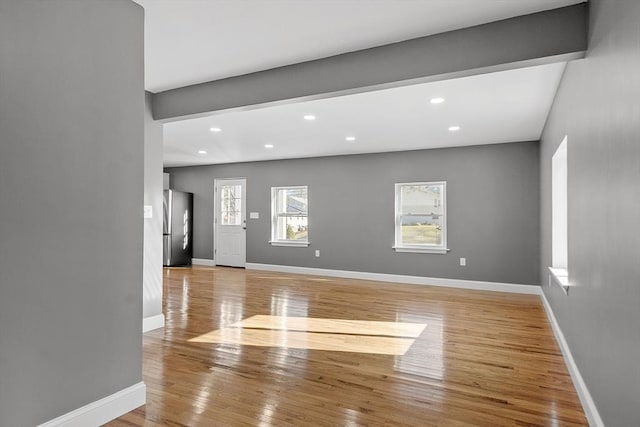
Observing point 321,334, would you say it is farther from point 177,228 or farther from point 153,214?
point 177,228

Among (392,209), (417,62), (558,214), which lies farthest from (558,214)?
(392,209)

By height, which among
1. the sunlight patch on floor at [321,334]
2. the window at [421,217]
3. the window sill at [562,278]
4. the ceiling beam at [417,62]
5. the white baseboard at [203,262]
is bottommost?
the sunlight patch on floor at [321,334]

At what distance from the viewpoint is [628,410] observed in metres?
1.52

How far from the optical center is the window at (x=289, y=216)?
8.25 meters

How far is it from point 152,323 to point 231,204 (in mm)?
5356

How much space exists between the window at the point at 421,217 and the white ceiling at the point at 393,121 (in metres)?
0.80

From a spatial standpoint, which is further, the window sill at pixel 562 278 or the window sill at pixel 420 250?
the window sill at pixel 420 250

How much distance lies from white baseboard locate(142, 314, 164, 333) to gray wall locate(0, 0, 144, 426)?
165cm

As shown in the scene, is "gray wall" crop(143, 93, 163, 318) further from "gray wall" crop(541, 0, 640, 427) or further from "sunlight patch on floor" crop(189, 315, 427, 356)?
"gray wall" crop(541, 0, 640, 427)

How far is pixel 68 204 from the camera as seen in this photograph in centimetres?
204

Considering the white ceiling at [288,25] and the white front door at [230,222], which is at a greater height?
the white ceiling at [288,25]

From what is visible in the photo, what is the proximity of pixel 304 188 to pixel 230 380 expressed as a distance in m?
5.78

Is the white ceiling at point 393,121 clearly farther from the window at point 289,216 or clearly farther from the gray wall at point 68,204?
the gray wall at point 68,204

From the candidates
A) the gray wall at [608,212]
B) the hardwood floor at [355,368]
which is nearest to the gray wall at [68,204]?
the hardwood floor at [355,368]
